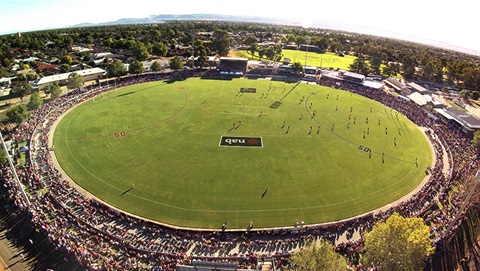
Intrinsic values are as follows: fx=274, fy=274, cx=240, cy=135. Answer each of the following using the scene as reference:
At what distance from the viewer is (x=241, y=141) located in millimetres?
54156

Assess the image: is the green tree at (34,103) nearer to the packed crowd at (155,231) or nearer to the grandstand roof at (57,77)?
the grandstand roof at (57,77)

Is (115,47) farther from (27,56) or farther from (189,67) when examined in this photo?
(189,67)

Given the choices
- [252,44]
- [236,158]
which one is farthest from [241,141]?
[252,44]

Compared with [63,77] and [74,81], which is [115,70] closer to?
[74,81]

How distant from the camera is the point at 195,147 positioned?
51625 millimetres

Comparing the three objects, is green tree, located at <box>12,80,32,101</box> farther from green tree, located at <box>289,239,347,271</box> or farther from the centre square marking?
green tree, located at <box>289,239,347,271</box>

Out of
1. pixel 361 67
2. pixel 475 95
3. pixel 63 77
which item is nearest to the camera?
pixel 63 77

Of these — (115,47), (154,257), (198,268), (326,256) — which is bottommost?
(154,257)

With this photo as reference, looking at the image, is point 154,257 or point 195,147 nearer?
point 154,257

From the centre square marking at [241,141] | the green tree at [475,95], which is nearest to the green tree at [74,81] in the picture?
the centre square marking at [241,141]

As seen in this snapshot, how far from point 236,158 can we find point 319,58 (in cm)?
11626

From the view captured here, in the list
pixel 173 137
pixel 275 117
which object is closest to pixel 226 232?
pixel 173 137

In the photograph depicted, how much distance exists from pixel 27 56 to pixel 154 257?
143739 millimetres

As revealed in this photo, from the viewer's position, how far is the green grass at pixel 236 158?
37.8 m
